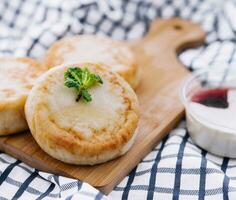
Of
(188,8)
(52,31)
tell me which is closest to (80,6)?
(52,31)

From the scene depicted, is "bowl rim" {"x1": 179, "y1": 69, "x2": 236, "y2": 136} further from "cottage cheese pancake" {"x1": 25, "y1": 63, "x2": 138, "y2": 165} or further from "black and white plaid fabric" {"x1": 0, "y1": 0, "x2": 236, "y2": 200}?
"cottage cheese pancake" {"x1": 25, "y1": 63, "x2": 138, "y2": 165}

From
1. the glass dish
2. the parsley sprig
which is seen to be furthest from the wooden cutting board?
the parsley sprig

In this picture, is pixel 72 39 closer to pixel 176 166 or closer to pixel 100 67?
pixel 100 67

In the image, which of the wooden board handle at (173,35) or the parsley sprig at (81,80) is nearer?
the parsley sprig at (81,80)

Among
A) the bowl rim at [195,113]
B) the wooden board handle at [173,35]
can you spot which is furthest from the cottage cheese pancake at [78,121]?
Result: the wooden board handle at [173,35]

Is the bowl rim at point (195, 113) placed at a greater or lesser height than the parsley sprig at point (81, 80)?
lesser

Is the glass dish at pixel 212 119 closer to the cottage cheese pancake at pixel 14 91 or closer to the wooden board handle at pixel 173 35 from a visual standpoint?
the wooden board handle at pixel 173 35

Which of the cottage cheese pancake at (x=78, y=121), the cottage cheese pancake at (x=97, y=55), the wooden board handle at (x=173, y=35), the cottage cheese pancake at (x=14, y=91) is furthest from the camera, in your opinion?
the wooden board handle at (x=173, y=35)
